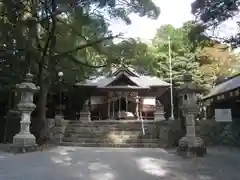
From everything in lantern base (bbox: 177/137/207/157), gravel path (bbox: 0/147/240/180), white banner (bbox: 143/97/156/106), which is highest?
white banner (bbox: 143/97/156/106)

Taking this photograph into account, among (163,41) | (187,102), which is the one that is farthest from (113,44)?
(163,41)

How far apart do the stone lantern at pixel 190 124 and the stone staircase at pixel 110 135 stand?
3125mm

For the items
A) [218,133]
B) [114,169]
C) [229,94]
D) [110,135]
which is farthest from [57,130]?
[229,94]

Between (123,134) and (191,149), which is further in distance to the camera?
(123,134)

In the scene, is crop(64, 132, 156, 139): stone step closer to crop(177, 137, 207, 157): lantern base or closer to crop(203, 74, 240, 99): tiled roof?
crop(177, 137, 207, 157): lantern base

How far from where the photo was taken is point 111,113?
2470 cm

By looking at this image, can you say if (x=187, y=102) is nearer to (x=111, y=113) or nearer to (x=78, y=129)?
(x=78, y=129)

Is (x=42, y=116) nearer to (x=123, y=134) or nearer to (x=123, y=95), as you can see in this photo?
(x=123, y=134)

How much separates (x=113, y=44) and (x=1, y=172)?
29.9ft

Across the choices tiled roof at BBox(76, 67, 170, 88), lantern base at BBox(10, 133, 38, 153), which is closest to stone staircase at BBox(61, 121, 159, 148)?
lantern base at BBox(10, 133, 38, 153)

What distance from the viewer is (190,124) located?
38.0 feet

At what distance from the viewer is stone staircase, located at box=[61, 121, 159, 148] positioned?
1471 centimetres

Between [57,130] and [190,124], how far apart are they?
7.42 meters

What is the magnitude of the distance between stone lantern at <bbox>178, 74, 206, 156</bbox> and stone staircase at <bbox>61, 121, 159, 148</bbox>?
3.12m
